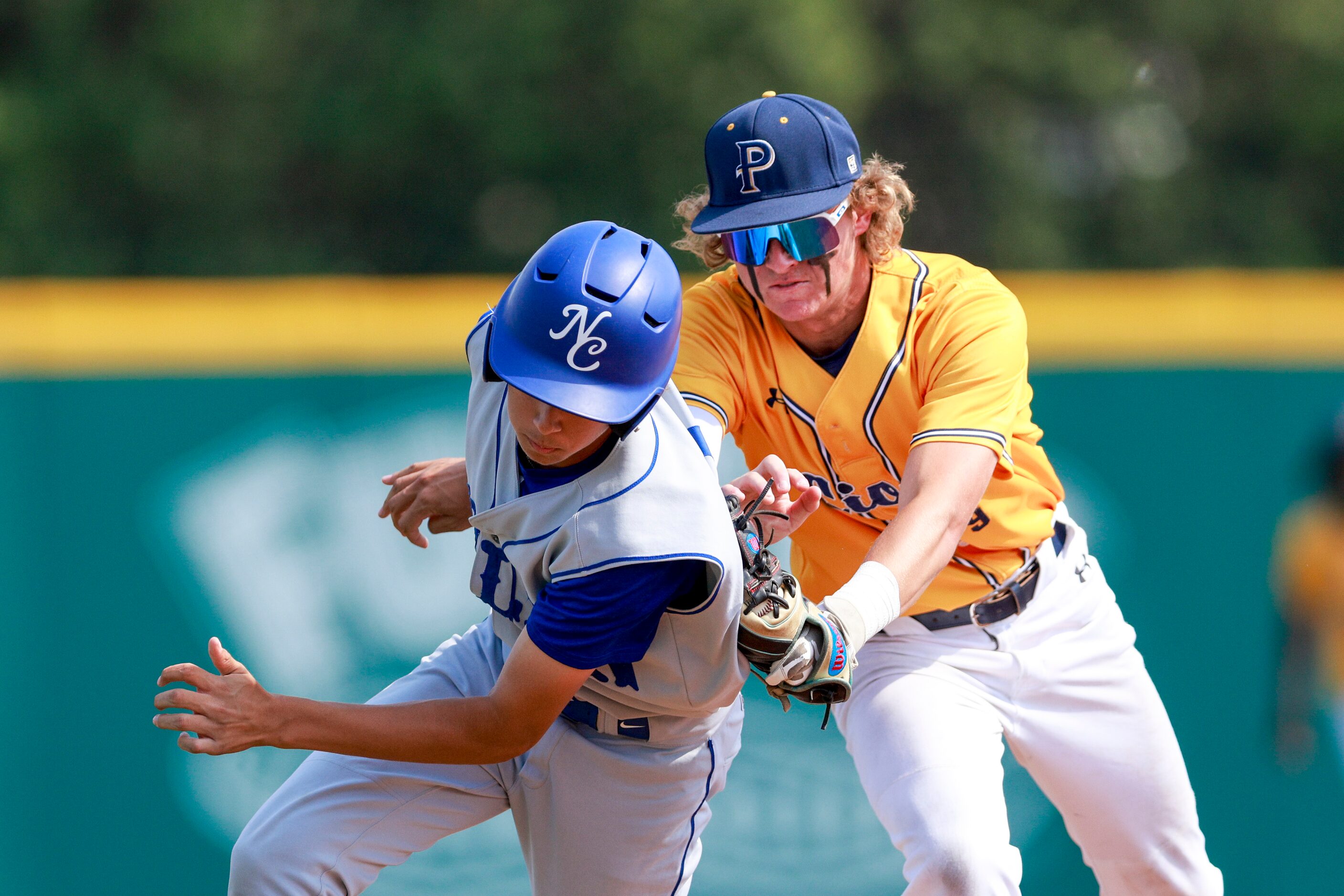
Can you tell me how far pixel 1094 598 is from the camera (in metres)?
3.71

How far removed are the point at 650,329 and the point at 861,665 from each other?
4.31 ft

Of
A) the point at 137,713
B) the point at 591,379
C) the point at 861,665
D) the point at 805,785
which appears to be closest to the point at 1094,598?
the point at 861,665

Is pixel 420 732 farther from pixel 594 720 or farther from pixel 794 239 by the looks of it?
pixel 794 239

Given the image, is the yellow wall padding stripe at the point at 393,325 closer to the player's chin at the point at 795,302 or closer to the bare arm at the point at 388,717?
the player's chin at the point at 795,302

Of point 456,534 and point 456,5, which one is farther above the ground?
point 456,5

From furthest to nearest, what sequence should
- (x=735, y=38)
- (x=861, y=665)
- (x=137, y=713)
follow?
(x=735, y=38)
(x=137, y=713)
(x=861, y=665)

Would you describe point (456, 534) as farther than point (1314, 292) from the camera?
No

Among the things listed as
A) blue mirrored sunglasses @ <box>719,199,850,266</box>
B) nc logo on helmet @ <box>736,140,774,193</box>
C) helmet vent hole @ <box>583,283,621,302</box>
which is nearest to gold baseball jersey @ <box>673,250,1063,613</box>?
blue mirrored sunglasses @ <box>719,199,850,266</box>

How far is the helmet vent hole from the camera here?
2.54m

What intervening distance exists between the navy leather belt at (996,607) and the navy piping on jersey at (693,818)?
697 mm

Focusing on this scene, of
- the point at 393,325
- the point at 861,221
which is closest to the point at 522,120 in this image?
the point at 393,325

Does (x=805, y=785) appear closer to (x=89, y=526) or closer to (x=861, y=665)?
(x=861, y=665)

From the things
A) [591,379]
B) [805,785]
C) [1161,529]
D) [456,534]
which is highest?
[591,379]

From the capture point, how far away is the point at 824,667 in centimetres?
264
